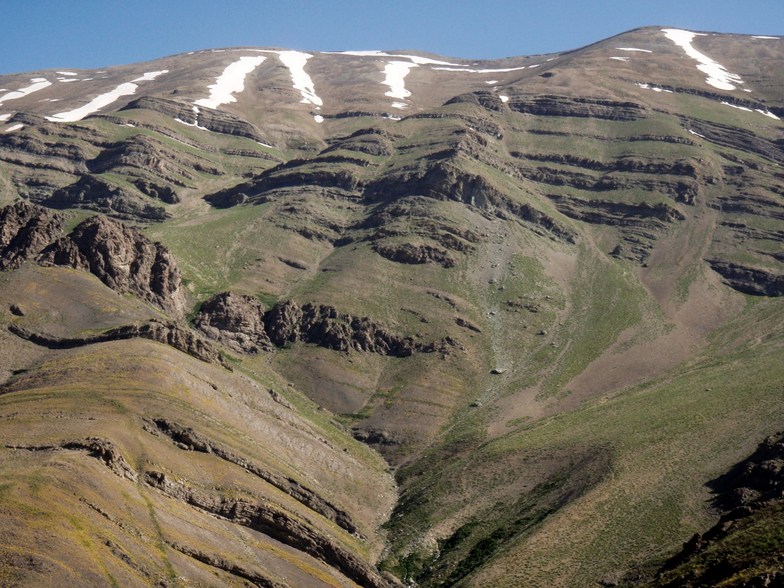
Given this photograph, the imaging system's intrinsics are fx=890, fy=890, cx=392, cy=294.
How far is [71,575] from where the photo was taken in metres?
56.4

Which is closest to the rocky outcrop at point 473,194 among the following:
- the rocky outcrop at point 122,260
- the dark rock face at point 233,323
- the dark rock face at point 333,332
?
the dark rock face at point 333,332

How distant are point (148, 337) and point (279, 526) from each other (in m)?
34.0

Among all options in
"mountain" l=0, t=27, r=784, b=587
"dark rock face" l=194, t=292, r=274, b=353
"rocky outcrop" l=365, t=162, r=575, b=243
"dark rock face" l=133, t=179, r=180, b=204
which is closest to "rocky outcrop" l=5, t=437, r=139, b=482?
"mountain" l=0, t=27, r=784, b=587

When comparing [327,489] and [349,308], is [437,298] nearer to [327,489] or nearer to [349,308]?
[349,308]

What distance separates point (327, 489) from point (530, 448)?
84.1ft

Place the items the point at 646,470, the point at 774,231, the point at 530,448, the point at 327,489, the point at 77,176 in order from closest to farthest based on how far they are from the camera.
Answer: the point at 646,470 → the point at 327,489 → the point at 530,448 → the point at 774,231 → the point at 77,176

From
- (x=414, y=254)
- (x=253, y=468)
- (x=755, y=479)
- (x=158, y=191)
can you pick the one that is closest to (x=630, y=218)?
(x=414, y=254)

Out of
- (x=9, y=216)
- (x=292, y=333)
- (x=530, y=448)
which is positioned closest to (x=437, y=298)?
(x=292, y=333)

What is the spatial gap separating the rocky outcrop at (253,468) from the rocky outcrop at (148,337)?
20.7 m

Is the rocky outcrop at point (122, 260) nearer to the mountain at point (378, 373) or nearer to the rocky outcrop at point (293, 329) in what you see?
the mountain at point (378, 373)

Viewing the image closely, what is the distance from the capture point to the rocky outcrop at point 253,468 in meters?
85.6

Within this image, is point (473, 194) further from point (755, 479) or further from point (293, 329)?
point (755, 479)

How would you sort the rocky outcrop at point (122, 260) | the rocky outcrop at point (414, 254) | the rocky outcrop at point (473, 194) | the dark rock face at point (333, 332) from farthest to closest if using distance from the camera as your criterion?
the rocky outcrop at point (473, 194)
the rocky outcrop at point (414, 254)
the dark rock face at point (333, 332)
the rocky outcrop at point (122, 260)

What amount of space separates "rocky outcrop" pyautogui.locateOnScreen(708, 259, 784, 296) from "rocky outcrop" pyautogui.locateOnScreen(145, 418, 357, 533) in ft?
337
